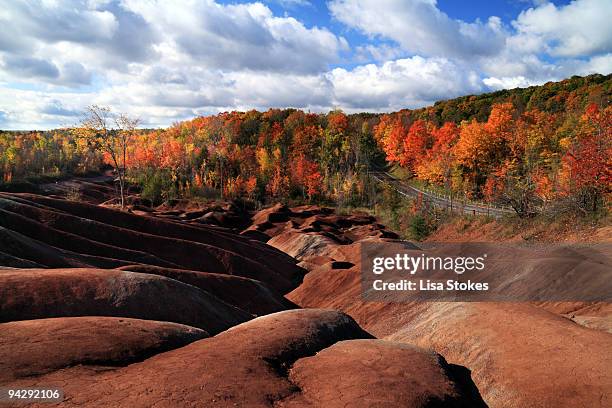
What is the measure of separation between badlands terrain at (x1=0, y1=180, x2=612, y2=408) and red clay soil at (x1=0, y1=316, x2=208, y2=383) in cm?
3

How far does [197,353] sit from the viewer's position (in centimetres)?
Result: 1115

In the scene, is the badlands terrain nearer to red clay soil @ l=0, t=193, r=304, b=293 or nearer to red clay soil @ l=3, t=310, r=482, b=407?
red clay soil @ l=3, t=310, r=482, b=407

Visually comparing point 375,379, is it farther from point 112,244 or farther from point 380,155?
point 380,155

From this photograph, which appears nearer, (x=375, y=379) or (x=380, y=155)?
(x=375, y=379)

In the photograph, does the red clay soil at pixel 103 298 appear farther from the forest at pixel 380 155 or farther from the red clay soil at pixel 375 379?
the forest at pixel 380 155

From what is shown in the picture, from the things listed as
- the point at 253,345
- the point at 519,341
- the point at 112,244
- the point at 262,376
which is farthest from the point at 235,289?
the point at 262,376

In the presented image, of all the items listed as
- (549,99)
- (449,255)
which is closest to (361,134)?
(549,99)

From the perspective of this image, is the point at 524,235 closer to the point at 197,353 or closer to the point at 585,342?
the point at 585,342

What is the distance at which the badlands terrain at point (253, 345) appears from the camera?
9547 mm

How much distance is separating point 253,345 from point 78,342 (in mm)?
4425

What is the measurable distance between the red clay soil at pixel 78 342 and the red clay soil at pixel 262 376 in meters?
0.45

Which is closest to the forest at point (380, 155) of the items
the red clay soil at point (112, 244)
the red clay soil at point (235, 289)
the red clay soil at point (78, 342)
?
the red clay soil at point (112, 244)

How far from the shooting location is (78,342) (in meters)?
11.0

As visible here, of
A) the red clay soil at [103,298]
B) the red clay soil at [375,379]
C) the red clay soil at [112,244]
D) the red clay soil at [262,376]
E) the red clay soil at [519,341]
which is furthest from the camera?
the red clay soil at [112,244]
